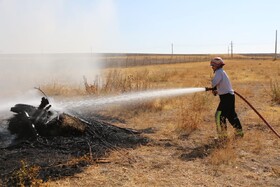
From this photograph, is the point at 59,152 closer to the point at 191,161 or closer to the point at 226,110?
the point at 191,161

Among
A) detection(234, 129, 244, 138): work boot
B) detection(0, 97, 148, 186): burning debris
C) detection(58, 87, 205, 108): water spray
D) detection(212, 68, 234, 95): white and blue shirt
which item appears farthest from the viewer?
detection(58, 87, 205, 108): water spray

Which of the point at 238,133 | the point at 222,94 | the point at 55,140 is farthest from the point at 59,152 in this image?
the point at 238,133

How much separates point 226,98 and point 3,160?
471 centimetres

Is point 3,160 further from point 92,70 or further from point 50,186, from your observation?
point 92,70

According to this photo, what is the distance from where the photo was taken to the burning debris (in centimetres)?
613

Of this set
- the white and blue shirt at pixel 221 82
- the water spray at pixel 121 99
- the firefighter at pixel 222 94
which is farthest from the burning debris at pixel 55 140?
the water spray at pixel 121 99

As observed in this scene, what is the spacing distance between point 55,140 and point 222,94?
3729 millimetres

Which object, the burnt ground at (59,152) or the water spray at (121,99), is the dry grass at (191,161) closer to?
the burnt ground at (59,152)

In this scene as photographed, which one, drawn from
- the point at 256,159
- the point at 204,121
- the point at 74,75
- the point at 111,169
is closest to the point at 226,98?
the point at 256,159

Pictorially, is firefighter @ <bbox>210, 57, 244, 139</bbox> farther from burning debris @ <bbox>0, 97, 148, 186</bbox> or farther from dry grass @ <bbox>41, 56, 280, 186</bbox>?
burning debris @ <bbox>0, 97, 148, 186</bbox>

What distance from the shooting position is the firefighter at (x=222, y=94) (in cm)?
780

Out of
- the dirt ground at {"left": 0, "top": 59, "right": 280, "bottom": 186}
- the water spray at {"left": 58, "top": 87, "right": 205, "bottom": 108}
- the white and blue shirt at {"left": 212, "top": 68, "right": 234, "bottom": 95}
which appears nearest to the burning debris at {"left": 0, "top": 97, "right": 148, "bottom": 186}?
the dirt ground at {"left": 0, "top": 59, "right": 280, "bottom": 186}

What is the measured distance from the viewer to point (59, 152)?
6.83m

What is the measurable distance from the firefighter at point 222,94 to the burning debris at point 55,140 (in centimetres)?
171
